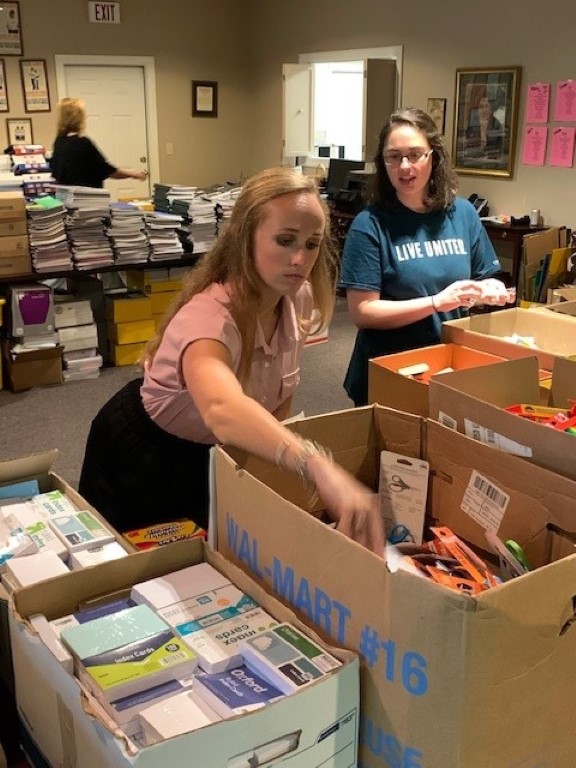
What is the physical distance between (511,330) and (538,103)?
13.9 feet

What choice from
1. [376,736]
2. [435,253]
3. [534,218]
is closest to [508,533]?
[376,736]

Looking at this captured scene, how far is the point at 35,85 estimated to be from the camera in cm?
754

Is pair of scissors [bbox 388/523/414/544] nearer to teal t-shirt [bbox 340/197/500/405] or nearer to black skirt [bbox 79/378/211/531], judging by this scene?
black skirt [bbox 79/378/211/531]

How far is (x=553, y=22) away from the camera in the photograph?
18.5 feet

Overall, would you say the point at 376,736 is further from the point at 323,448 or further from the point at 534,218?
the point at 534,218

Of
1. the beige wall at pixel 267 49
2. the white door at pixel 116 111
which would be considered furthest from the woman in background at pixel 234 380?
the white door at pixel 116 111

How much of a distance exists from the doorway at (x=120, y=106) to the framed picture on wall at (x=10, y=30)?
46 centimetres

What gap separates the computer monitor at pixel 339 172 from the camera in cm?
709

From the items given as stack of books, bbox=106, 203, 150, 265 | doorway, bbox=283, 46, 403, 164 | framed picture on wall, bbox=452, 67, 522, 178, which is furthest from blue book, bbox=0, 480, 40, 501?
doorway, bbox=283, 46, 403, 164

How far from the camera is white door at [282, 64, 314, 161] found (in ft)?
25.3

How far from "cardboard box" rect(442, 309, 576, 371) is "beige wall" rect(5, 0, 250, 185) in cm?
650

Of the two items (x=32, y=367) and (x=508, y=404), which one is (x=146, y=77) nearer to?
(x=32, y=367)

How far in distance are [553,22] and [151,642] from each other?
582 cm

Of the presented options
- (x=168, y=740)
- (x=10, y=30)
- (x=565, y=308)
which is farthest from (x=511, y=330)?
(x=10, y=30)
